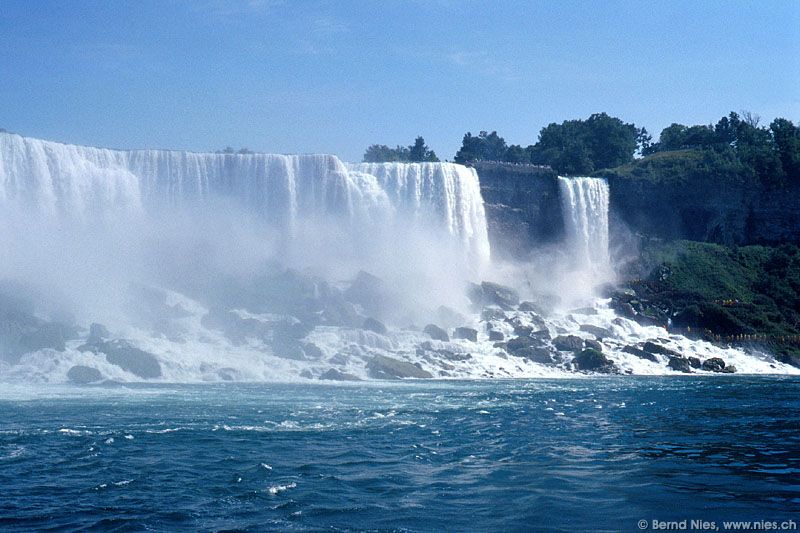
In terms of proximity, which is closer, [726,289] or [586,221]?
[726,289]

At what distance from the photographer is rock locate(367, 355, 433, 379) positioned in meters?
33.9

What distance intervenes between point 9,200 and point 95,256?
14.9ft

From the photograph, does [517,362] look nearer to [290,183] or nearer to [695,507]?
[290,183]

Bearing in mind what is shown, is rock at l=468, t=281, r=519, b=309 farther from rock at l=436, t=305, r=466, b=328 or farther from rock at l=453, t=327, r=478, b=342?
rock at l=453, t=327, r=478, b=342

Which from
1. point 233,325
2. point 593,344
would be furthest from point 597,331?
point 233,325

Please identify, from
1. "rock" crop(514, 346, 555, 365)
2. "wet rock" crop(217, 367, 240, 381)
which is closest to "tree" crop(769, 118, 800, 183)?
"rock" crop(514, 346, 555, 365)

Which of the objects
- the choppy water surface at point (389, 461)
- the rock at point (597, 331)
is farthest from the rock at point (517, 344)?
the choppy water surface at point (389, 461)

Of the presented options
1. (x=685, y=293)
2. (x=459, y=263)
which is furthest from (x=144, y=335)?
(x=685, y=293)

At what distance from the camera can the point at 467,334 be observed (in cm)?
4050

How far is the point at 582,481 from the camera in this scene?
1324 centimetres

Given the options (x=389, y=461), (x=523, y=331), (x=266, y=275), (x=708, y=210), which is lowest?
(x=523, y=331)

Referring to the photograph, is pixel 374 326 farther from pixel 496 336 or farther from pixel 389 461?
pixel 389 461

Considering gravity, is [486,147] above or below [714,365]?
above

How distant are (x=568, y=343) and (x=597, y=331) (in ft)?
12.6
